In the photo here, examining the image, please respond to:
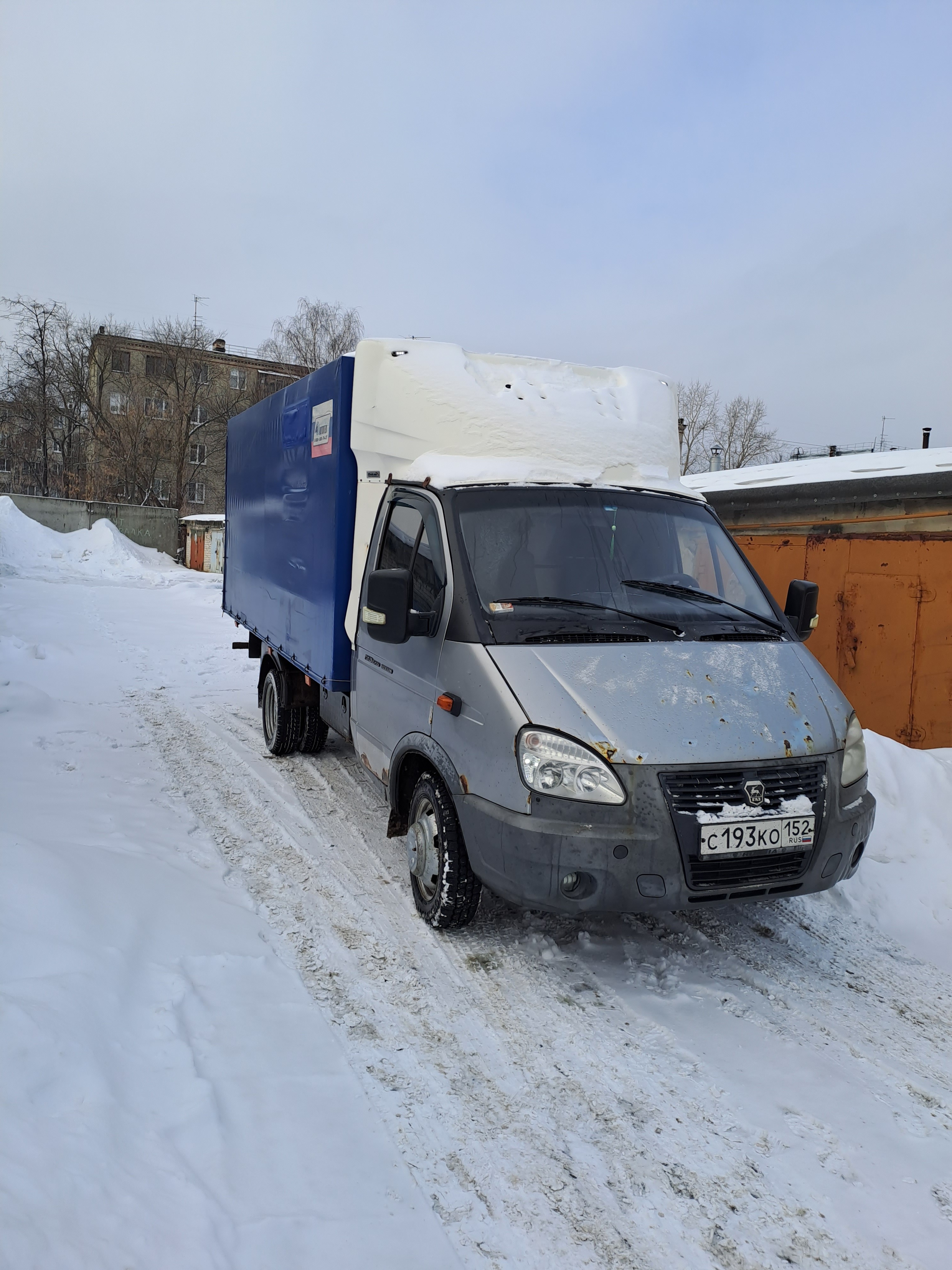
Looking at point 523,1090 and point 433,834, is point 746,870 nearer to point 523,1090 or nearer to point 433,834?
point 523,1090

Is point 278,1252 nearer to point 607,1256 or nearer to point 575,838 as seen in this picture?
point 607,1256

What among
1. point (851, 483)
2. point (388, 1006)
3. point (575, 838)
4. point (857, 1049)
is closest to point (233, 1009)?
point (388, 1006)

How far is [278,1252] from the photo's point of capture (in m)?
2.25

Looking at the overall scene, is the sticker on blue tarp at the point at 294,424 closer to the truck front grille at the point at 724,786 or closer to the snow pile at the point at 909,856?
the truck front grille at the point at 724,786

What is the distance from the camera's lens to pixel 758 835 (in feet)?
11.1

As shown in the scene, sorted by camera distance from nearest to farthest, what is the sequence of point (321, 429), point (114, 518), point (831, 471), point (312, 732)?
point (321, 429), point (312, 732), point (831, 471), point (114, 518)

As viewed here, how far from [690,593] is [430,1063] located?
2.46m

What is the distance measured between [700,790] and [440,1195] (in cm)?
166

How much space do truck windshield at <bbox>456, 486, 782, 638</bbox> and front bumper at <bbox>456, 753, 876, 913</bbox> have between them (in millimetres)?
934

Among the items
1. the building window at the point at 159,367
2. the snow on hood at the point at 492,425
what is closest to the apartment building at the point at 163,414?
the building window at the point at 159,367

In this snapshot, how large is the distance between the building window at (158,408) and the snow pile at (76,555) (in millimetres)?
13516

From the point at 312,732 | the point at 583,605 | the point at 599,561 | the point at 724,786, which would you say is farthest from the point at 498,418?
the point at 312,732

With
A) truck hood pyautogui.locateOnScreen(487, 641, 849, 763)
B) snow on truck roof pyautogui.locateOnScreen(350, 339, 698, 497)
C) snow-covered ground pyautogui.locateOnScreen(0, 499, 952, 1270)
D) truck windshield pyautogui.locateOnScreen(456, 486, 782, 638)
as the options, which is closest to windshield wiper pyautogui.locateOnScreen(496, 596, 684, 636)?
truck windshield pyautogui.locateOnScreen(456, 486, 782, 638)

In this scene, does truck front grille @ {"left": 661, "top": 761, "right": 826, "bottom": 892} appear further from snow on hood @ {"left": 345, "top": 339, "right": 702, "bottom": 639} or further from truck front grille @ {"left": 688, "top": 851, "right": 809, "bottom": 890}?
snow on hood @ {"left": 345, "top": 339, "right": 702, "bottom": 639}
